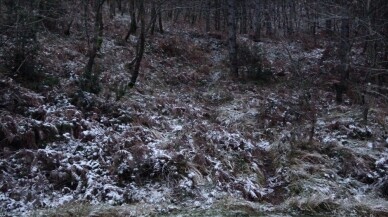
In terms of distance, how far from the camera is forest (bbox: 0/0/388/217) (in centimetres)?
802

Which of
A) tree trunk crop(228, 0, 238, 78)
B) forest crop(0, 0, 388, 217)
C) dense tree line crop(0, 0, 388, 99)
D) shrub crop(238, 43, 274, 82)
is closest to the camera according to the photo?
forest crop(0, 0, 388, 217)

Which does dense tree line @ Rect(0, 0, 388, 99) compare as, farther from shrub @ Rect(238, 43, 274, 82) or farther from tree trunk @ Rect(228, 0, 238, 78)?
shrub @ Rect(238, 43, 274, 82)

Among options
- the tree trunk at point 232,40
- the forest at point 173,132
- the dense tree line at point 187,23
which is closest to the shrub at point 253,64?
the forest at point 173,132

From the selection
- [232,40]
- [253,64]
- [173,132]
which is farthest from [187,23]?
[173,132]

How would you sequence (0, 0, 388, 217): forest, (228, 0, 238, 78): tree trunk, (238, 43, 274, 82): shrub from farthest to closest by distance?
1. (228, 0, 238, 78): tree trunk
2. (238, 43, 274, 82): shrub
3. (0, 0, 388, 217): forest

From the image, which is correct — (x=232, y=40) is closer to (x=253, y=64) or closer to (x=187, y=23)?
(x=253, y=64)

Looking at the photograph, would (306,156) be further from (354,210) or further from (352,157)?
(354,210)

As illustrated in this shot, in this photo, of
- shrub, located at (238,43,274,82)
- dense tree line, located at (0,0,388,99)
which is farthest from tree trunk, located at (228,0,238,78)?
shrub, located at (238,43,274,82)

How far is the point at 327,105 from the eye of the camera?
46.3ft

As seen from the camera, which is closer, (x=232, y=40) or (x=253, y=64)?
(x=232, y=40)

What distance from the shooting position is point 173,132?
10688 mm

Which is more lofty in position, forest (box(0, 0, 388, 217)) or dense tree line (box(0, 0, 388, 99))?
dense tree line (box(0, 0, 388, 99))

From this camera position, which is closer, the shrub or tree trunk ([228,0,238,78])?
the shrub

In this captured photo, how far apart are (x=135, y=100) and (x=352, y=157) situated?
19.6 feet
